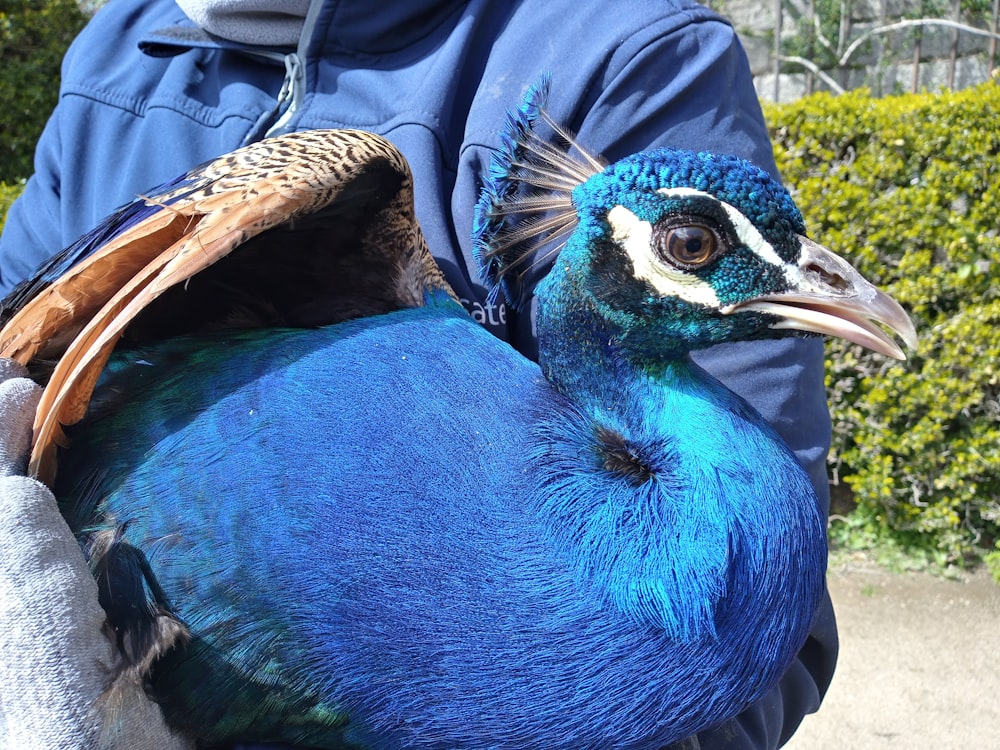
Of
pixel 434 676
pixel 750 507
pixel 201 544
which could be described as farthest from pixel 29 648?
pixel 750 507

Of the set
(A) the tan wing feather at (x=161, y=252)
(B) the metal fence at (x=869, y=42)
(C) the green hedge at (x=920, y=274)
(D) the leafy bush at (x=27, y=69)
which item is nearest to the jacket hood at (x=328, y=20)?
(A) the tan wing feather at (x=161, y=252)

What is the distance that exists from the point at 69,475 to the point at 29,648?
314 mm

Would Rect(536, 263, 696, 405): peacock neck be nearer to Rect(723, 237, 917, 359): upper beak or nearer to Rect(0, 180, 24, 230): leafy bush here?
Rect(723, 237, 917, 359): upper beak

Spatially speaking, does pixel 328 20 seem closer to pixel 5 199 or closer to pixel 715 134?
pixel 715 134

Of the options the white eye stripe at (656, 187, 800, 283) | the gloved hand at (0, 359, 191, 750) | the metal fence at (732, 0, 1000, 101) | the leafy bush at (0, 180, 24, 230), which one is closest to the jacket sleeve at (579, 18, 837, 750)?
the white eye stripe at (656, 187, 800, 283)

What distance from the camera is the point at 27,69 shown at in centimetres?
630

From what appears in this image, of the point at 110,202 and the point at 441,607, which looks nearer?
the point at 441,607

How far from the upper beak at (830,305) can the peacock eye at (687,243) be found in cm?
8

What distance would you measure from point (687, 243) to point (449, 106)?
1.99 ft

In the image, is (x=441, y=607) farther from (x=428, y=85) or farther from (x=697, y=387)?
(x=428, y=85)

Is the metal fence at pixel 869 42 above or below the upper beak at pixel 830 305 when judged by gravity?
below

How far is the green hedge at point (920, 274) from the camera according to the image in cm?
430

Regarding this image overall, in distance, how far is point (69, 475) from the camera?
1.38 meters

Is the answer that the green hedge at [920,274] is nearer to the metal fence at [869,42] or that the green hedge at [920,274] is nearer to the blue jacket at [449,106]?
the blue jacket at [449,106]
